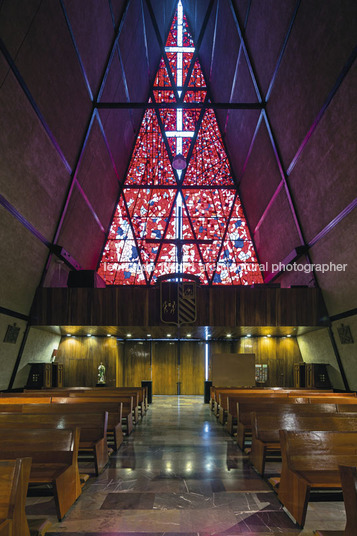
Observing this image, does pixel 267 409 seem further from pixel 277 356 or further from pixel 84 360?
pixel 84 360

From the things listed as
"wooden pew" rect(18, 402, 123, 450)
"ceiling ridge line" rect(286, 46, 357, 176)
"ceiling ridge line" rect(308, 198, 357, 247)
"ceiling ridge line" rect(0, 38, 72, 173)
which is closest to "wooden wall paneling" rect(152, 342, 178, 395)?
"ceiling ridge line" rect(308, 198, 357, 247)

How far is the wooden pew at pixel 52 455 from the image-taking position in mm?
3180

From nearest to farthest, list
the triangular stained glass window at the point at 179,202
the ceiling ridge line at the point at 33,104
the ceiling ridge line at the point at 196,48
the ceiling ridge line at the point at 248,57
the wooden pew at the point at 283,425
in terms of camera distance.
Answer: the wooden pew at the point at 283,425 < the ceiling ridge line at the point at 33,104 < the ceiling ridge line at the point at 248,57 < the ceiling ridge line at the point at 196,48 < the triangular stained glass window at the point at 179,202

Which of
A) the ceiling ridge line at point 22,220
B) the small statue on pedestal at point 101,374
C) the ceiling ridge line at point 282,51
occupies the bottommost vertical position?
the small statue on pedestal at point 101,374

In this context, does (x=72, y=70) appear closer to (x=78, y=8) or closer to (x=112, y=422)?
(x=78, y=8)

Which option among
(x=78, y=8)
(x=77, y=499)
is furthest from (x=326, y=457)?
(x=78, y=8)

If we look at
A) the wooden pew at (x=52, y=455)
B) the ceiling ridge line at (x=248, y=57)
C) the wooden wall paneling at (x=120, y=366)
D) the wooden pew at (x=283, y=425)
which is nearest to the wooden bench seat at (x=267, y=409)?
the wooden pew at (x=283, y=425)

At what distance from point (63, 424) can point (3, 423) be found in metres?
0.62

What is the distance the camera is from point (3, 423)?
4387mm

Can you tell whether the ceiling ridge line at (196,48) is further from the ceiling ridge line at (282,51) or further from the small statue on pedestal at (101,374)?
the small statue on pedestal at (101,374)

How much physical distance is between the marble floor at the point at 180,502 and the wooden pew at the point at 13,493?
83 cm

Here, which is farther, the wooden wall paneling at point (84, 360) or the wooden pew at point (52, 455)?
the wooden wall paneling at point (84, 360)

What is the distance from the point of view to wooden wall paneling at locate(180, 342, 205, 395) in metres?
15.9

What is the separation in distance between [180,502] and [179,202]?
12.8m
